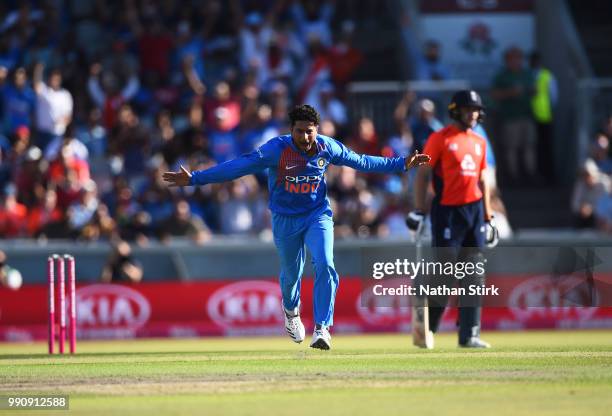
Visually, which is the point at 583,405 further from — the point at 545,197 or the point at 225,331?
the point at 545,197

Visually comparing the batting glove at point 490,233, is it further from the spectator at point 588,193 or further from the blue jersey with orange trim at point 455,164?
the spectator at point 588,193

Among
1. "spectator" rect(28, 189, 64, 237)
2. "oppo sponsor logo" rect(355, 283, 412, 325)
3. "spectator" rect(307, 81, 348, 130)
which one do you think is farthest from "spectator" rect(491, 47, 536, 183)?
"spectator" rect(28, 189, 64, 237)

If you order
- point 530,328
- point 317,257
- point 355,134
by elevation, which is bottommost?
point 530,328

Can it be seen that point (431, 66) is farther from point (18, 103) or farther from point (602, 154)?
point (18, 103)

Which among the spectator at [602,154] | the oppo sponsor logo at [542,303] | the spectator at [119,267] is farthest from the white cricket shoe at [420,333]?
the spectator at [602,154]

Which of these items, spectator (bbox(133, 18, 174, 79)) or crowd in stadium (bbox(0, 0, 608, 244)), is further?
spectator (bbox(133, 18, 174, 79))

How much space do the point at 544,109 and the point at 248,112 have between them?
5.06 m

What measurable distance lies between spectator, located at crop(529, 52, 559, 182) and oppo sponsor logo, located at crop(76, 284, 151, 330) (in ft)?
25.6

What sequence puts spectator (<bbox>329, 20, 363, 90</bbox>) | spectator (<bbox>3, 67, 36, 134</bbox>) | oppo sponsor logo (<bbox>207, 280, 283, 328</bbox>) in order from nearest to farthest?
oppo sponsor logo (<bbox>207, 280, 283, 328</bbox>)
spectator (<bbox>3, 67, 36, 134</bbox>)
spectator (<bbox>329, 20, 363, 90</bbox>)

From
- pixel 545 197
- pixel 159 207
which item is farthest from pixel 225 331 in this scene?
pixel 545 197

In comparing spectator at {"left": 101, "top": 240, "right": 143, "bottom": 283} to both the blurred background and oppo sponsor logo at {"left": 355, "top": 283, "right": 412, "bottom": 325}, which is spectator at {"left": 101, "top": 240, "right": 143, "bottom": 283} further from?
oppo sponsor logo at {"left": 355, "top": 283, "right": 412, "bottom": 325}

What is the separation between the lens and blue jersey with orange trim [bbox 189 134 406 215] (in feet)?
39.0

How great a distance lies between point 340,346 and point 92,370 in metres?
4.52

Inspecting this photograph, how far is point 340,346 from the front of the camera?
1538 cm
